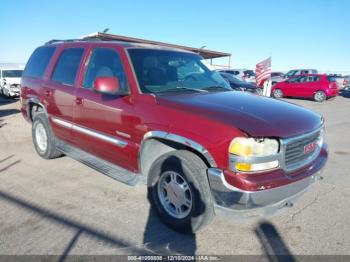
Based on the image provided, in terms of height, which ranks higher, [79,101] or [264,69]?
[79,101]

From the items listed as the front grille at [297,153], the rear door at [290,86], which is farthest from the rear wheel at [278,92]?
the front grille at [297,153]

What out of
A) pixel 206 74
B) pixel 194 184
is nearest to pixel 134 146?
pixel 194 184

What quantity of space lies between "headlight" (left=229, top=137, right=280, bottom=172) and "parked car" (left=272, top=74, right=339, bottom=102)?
A: 1767 cm

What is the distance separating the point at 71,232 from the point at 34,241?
354mm

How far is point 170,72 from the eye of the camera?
4047 millimetres

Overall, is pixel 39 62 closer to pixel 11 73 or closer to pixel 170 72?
pixel 170 72

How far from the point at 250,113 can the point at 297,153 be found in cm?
61

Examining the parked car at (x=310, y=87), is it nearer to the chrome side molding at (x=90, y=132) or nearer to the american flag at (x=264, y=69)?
the american flag at (x=264, y=69)

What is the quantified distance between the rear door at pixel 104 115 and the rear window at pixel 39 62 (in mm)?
1471

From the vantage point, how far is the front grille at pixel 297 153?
9.50 ft

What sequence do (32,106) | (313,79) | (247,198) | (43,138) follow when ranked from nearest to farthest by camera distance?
(247,198) < (43,138) < (32,106) < (313,79)

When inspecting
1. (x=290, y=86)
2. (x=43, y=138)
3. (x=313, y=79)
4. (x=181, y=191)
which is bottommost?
(x=290, y=86)

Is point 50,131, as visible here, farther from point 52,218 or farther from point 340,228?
point 340,228

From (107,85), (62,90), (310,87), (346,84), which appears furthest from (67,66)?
(346,84)
